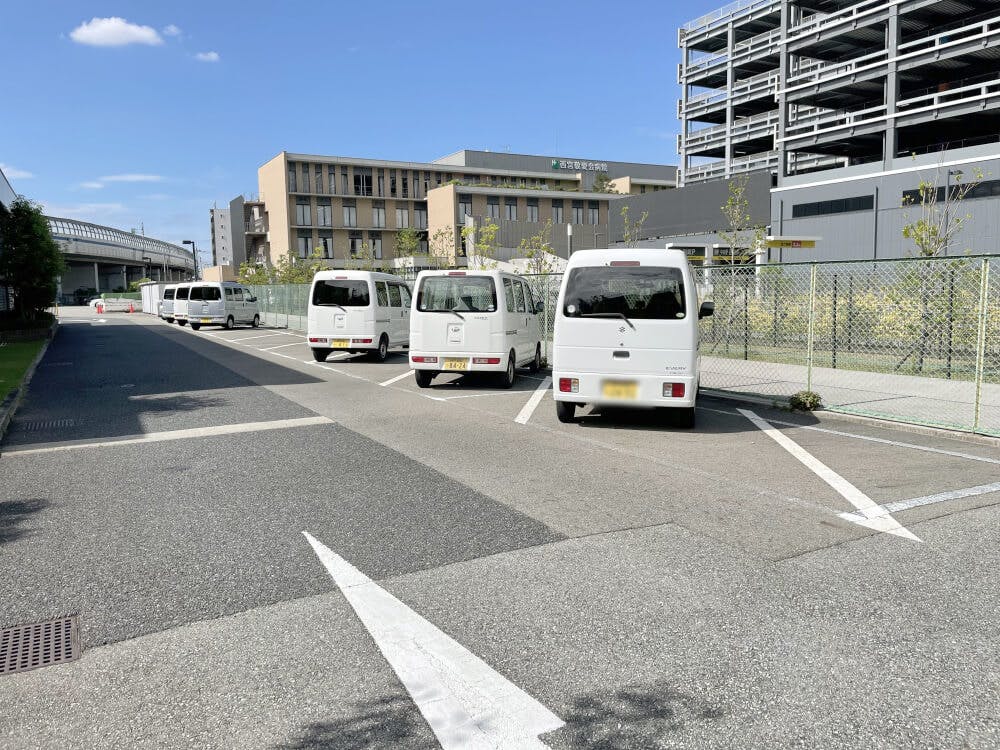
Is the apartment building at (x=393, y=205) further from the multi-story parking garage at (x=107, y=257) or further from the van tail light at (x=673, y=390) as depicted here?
the van tail light at (x=673, y=390)

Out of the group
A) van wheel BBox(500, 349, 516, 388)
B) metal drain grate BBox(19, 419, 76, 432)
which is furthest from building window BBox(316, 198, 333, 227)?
metal drain grate BBox(19, 419, 76, 432)

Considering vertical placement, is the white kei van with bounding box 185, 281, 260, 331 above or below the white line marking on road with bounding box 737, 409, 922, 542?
above

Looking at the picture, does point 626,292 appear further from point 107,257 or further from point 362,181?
point 107,257

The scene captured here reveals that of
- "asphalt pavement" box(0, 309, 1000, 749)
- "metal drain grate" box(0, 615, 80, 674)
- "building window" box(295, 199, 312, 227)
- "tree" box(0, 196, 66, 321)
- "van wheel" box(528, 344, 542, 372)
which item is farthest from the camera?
"building window" box(295, 199, 312, 227)

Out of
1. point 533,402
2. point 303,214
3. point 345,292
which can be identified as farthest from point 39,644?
point 303,214

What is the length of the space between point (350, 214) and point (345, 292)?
58.6 meters

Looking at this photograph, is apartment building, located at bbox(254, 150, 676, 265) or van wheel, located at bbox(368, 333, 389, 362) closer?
van wheel, located at bbox(368, 333, 389, 362)

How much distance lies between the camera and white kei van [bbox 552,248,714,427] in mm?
8703

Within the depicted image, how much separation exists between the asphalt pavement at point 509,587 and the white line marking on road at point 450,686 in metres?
0.02

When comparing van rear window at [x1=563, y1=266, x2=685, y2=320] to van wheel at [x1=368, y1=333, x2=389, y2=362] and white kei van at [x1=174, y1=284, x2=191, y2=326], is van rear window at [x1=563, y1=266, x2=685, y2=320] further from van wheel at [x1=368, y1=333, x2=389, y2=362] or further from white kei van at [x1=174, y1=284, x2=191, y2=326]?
white kei van at [x1=174, y1=284, x2=191, y2=326]

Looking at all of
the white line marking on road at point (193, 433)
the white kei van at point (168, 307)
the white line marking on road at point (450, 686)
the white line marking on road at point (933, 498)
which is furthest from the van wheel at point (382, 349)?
the white kei van at point (168, 307)

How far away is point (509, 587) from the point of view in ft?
13.8

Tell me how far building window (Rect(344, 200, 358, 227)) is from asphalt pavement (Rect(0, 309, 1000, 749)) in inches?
2659

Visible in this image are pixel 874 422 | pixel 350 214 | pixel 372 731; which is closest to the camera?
pixel 372 731
